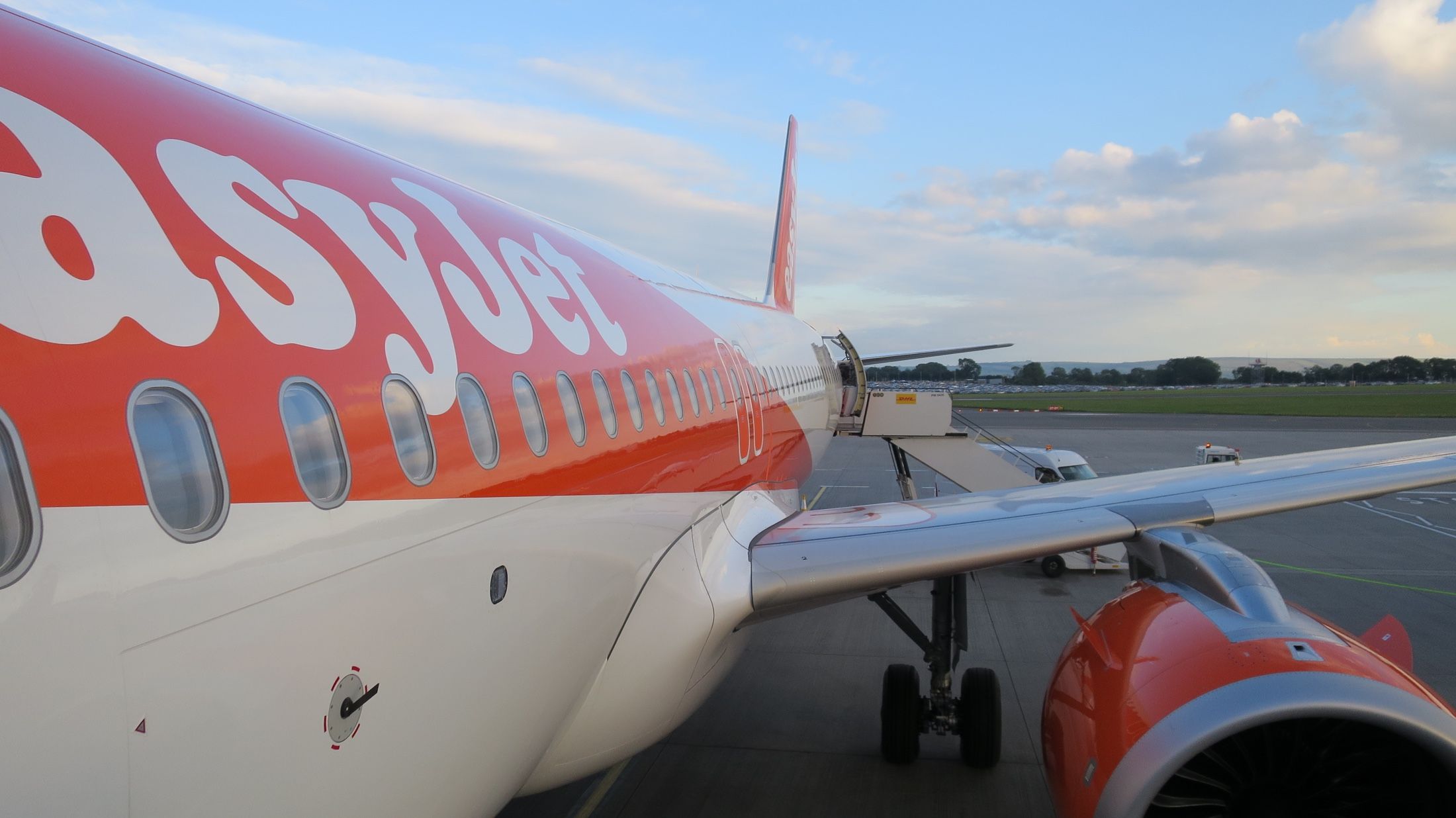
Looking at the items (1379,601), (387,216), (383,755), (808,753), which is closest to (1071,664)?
(808,753)

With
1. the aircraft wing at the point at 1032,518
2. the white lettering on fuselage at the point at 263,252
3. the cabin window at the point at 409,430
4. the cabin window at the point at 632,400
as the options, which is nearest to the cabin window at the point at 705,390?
the aircraft wing at the point at 1032,518

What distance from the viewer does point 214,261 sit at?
7.55 feet

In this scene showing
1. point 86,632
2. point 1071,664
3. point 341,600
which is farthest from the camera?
point 1071,664

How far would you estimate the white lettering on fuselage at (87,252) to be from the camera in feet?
5.81

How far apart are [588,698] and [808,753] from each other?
3396mm

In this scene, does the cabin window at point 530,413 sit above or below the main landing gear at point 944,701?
above

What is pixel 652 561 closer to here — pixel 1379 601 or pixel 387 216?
pixel 387 216

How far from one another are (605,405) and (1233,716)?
3137 mm

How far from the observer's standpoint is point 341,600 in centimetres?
240

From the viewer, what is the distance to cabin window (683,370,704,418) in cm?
621

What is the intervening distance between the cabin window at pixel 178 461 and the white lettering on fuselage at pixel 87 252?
0.15 meters

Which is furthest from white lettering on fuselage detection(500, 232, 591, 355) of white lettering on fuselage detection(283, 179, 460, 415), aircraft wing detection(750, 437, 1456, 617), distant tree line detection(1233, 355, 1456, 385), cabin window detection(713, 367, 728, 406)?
distant tree line detection(1233, 355, 1456, 385)

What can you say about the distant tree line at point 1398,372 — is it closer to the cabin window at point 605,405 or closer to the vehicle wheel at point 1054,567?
the vehicle wheel at point 1054,567

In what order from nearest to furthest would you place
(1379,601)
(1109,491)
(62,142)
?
1. (62,142)
2. (1109,491)
3. (1379,601)
